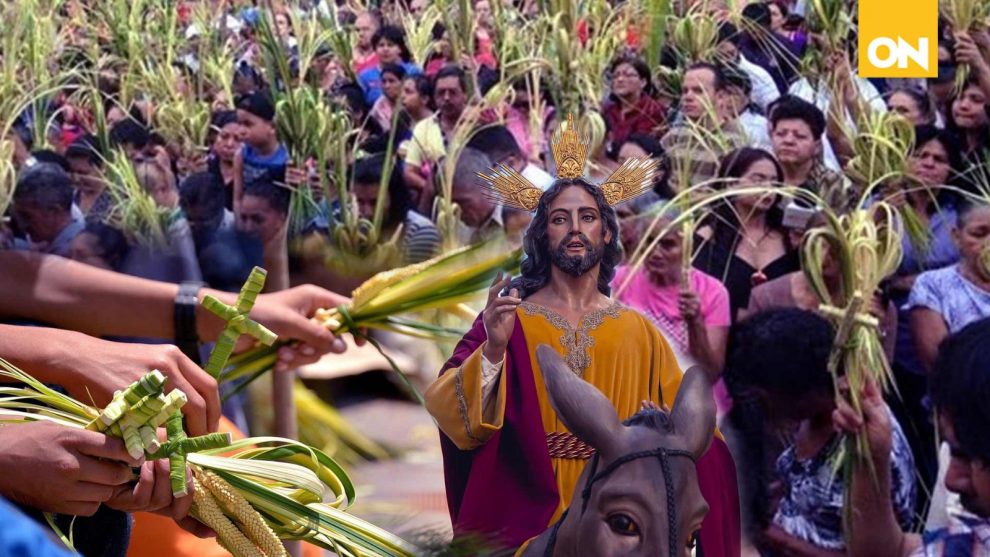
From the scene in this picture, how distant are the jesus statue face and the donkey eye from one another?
0.31 m

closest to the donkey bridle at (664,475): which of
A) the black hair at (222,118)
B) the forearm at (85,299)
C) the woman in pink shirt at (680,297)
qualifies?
the forearm at (85,299)

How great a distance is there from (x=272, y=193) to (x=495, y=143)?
0.86 meters

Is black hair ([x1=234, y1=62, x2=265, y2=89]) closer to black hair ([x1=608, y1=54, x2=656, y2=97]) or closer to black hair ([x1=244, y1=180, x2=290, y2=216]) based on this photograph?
black hair ([x1=244, y1=180, x2=290, y2=216])

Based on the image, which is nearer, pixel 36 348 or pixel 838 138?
pixel 36 348

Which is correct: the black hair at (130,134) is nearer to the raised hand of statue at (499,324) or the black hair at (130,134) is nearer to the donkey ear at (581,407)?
the raised hand of statue at (499,324)

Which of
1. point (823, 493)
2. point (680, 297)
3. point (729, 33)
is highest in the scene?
point (729, 33)

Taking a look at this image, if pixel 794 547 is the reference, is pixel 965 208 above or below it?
above

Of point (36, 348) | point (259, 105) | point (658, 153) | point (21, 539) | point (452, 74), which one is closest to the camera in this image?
point (21, 539)

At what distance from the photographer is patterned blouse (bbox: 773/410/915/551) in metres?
3.06

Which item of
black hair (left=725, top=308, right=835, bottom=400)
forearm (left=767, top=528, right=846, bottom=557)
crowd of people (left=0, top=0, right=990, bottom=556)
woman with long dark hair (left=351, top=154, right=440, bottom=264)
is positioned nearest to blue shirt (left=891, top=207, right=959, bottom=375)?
crowd of people (left=0, top=0, right=990, bottom=556)

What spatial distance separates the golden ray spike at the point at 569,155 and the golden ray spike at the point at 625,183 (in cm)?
4

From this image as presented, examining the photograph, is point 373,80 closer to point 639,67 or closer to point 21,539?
point 639,67

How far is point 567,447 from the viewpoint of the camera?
155 centimetres

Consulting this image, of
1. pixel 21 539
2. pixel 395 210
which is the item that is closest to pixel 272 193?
pixel 395 210
